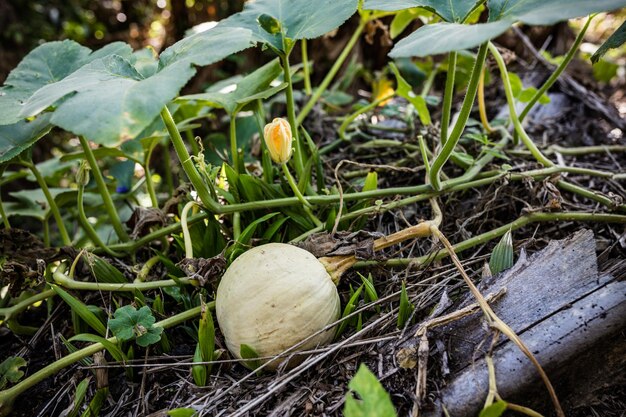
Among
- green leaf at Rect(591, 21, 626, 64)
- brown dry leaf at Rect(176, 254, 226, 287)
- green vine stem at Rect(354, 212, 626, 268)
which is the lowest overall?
green vine stem at Rect(354, 212, 626, 268)

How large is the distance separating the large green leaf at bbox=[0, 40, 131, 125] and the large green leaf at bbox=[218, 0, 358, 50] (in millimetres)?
313

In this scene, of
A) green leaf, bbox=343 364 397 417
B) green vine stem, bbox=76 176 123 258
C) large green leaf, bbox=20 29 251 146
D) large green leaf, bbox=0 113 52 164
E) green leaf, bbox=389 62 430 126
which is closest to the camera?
green leaf, bbox=343 364 397 417

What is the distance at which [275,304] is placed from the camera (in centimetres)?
93

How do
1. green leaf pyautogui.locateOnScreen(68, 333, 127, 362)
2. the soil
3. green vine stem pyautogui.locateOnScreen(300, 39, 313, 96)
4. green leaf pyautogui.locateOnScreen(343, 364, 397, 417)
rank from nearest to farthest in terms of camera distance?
green leaf pyautogui.locateOnScreen(343, 364, 397, 417) → the soil → green leaf pyautogui.locateOnScreen(68, 333, 127, 362) → green vine stem pyautogui.locateOnScreen(300, 39, 313, 96)

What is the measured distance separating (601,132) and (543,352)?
124 centimetres

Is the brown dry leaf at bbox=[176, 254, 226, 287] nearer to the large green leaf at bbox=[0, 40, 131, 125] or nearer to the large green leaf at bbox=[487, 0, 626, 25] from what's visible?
the large green leaf at bbox=[0, 40, 131, 125]

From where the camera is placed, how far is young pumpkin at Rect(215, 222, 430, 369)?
0.93m

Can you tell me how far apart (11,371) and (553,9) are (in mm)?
1310

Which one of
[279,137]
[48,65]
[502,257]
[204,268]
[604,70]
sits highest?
[48,65]

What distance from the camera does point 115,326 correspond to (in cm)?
97

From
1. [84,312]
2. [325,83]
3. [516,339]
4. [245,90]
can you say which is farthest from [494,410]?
[325,83]

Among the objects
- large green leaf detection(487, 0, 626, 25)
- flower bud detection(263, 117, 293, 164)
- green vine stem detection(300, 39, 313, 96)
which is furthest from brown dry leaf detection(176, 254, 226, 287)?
green vine stem detection(300, 39, 313, 96)

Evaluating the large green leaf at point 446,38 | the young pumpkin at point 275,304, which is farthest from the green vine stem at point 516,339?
the large green leaf at point 446,38

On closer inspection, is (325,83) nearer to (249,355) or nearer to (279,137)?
(279,137)
